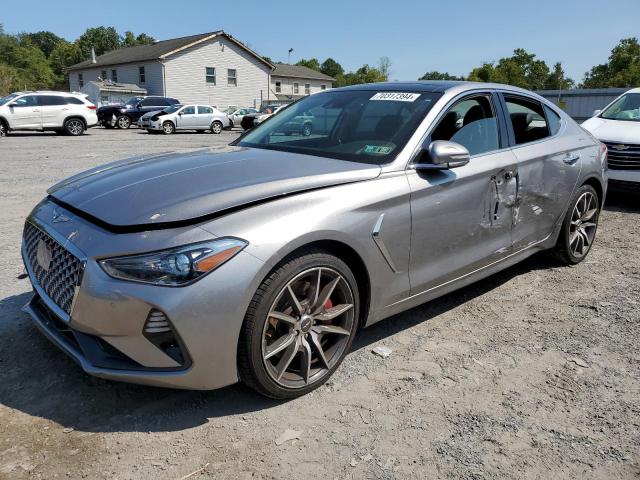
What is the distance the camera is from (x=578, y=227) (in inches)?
197

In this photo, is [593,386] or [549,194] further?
[549,194]

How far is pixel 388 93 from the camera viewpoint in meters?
3.83

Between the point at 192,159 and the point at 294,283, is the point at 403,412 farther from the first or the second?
the point at 192,159

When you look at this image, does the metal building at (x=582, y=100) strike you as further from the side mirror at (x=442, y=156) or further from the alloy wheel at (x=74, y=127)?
the side mirror at (x=442, y=156)

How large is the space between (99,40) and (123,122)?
293 ft

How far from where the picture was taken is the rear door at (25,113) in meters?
20.1

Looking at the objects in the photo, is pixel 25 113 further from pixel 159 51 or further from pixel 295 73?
pixel 295 73

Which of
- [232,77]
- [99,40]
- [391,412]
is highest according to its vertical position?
[99,40]

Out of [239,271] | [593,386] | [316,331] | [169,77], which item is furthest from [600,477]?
[169,77]

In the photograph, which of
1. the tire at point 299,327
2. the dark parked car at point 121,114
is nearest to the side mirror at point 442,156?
the tire at point 299,327

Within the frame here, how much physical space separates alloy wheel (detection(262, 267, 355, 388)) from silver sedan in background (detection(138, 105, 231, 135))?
24.6m

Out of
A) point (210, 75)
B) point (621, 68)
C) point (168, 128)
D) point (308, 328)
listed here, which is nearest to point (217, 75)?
point (210, 75)

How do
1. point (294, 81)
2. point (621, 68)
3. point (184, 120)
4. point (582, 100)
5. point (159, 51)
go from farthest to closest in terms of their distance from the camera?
point (621, 68), point (294, 81), point (159, 51), point (184, 120), point (582, 100)

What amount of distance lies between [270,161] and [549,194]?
248 cm
